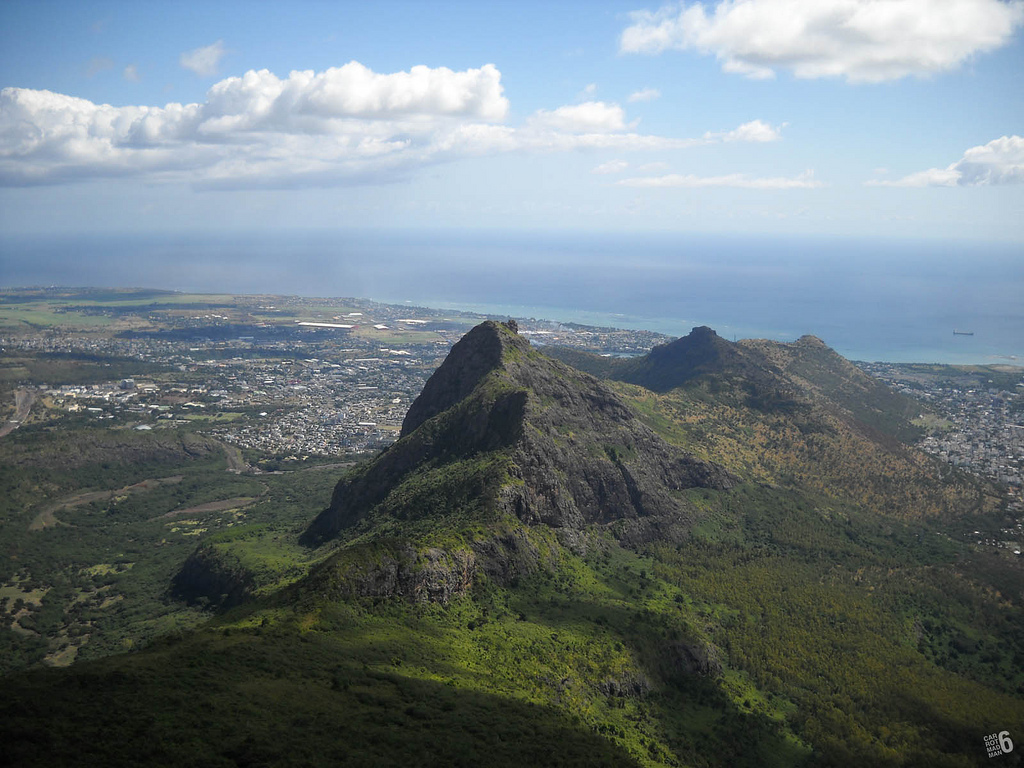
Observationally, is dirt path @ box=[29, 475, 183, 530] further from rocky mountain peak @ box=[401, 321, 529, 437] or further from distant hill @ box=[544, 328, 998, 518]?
distant hill @ box=[544, 328, 998, 518]

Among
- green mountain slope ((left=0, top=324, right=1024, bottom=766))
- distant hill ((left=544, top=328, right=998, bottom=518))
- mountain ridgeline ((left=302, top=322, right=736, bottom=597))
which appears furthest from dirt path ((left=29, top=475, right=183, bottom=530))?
distant hill ((left=544, top=328, right=998, bottom=518))

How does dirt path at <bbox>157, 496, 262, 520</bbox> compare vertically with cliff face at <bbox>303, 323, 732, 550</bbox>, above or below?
below

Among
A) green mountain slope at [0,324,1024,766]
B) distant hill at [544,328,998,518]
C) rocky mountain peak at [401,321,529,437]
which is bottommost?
green mountain slope at [0,324,1024,766]

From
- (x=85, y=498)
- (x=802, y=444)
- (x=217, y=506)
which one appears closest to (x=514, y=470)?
(x=802, y=444)

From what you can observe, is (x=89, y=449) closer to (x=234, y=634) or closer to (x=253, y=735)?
(x=234, y=634)

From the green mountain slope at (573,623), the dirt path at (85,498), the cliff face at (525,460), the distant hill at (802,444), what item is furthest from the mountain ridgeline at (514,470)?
the dirt path at (85,498)

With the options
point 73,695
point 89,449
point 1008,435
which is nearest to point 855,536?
point 1008,435
